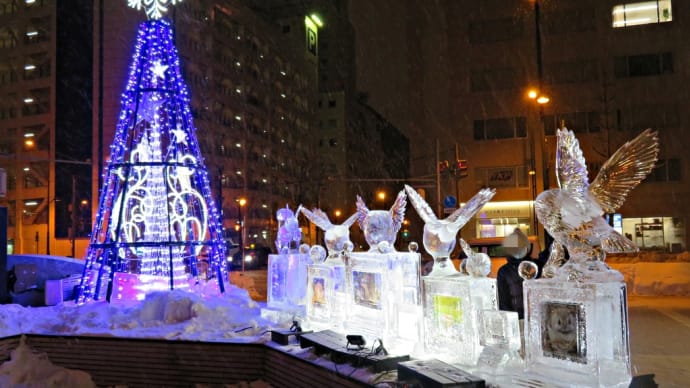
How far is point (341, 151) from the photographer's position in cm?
7569

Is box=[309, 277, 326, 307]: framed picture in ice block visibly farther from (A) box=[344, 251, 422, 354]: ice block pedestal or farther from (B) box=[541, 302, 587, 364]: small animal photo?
(B) box=[541, 302, 587, 364]: small animal photo

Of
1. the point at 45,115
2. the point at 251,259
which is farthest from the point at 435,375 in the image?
the point at 45,115

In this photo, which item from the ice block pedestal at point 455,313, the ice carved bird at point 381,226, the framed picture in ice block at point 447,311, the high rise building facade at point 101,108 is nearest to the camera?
the ice block pedestal at point 455,313

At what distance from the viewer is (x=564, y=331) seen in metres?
4.93

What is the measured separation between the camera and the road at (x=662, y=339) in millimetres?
6668

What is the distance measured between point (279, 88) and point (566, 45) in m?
38.4

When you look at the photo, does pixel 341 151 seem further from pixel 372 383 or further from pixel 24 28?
pixel 372 383

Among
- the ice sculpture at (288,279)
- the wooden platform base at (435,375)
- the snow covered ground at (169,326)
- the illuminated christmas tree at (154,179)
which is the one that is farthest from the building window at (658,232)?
the wooden platform base at (435,375)

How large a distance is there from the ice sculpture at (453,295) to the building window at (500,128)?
2720 centimetres

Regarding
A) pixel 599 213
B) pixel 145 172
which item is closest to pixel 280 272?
pixel 145 172

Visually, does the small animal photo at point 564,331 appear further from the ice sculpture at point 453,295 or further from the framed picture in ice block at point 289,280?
the framed picture in ice block at point 289,280

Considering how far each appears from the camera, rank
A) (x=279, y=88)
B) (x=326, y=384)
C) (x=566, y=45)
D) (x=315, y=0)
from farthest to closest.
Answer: (x=315, y=0)
(x=279, y=88)
(x=566, y=45)
(x=326, y=384)

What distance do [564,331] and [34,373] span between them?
7.27 m

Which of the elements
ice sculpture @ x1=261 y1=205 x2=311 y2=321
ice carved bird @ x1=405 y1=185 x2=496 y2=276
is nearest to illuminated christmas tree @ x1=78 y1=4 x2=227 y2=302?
ice sculpture @ x1=261 y1=205 x2=311 y2=321
